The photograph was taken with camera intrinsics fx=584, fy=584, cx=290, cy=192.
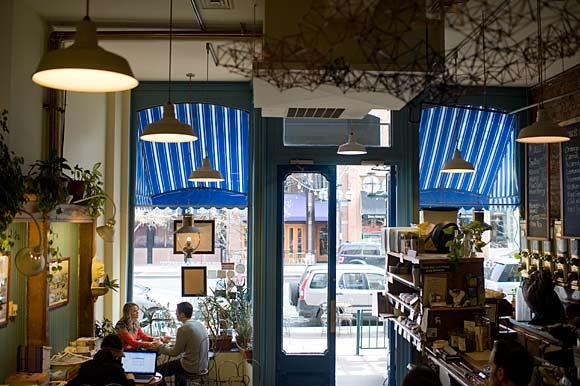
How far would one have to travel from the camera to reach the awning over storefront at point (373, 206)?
771 cm

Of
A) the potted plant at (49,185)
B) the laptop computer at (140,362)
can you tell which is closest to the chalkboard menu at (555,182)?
the laptop computer at (140,362)

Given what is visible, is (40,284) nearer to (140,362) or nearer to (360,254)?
(140,362)

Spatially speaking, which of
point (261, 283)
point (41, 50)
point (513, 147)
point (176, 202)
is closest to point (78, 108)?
point (41, 50)

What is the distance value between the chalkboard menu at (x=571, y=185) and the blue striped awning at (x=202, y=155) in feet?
12.7

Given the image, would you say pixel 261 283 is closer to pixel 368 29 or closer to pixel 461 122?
pixel 461 122

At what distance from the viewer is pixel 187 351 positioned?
6.40 meters

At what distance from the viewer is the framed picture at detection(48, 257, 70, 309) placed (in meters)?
5.56

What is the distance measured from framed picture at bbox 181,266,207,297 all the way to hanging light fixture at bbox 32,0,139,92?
18.0ft

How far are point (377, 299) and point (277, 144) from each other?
7.51 ft

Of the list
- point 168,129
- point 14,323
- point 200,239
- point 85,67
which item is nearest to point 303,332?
point 200,239

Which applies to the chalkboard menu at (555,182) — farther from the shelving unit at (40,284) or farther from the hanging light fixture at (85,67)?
the hanging light fixture at (85,67)

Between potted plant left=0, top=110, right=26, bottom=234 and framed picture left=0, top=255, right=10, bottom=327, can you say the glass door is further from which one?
potted plant left=0, top=110, right=26, bottom=234

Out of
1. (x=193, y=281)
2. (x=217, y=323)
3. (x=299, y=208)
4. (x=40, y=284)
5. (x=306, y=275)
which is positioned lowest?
→ (x=217, y=323)

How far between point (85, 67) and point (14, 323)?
3434mm
